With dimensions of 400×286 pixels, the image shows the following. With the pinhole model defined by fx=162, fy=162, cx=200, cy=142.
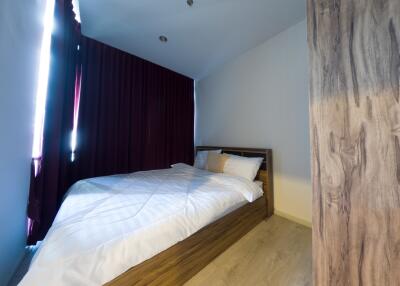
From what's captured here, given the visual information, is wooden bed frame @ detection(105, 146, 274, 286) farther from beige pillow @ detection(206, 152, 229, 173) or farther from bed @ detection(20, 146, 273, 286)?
beige pillow @ detection(206, 152, 229, 173)

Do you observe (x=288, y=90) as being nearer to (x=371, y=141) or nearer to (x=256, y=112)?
(x=256, y=112)

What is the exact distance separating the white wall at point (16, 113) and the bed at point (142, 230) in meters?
0.40

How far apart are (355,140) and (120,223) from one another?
4.26 ft

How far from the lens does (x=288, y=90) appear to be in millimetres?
2178

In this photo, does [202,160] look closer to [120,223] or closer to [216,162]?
[216,162]

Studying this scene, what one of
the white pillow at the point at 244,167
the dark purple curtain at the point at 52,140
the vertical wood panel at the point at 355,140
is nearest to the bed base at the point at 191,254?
the white pillow at the point at 244,167

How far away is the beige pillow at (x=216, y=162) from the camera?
2475 mm

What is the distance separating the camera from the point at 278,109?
89.5 inches

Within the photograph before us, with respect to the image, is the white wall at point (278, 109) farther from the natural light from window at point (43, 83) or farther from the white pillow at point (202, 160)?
the natural light from window at point (43, 83)

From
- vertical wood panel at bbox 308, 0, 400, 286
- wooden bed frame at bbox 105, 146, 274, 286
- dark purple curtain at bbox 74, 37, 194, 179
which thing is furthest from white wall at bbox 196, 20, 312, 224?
vertical wood panel at bbox 308, 0, 400, 286

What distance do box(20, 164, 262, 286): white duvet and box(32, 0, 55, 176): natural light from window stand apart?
62 centimetres

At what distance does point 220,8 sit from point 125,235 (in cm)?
240

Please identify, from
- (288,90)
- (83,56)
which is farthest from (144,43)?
(288,90)

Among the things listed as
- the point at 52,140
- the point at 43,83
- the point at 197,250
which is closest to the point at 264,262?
the point at 197,250
